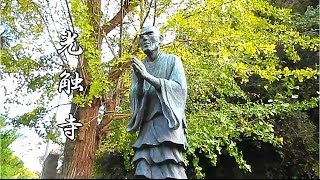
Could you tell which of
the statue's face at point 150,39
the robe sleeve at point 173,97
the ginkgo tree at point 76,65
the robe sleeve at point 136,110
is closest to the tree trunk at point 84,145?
the ginkgo tree at point 76,65

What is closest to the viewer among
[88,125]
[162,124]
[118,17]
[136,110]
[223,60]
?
[162,124]

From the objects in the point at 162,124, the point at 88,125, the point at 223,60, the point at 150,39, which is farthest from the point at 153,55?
the point at 88,125

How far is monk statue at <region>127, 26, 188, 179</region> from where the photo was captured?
10.6 feet

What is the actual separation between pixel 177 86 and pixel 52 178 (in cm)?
142

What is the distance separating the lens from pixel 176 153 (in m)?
3.28

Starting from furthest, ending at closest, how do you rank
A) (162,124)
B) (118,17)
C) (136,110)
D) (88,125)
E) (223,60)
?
(118,17) → (88,125) → (223,60) → (136,110) → (162,124)

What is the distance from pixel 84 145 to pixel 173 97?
383 centimetres

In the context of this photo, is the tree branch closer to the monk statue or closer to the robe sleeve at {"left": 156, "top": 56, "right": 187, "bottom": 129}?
the monk statue

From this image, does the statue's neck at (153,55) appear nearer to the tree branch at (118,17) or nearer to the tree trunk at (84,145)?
the tree branch at (118,17)

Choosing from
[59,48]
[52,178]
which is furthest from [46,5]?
[52,178]

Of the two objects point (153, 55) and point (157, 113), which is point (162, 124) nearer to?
point (157, 113)

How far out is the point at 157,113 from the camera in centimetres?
339

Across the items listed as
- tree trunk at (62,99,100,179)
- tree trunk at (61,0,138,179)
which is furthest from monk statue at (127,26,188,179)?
tree trunk at (62,99,100,179)

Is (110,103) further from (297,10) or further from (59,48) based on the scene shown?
(297,10)
